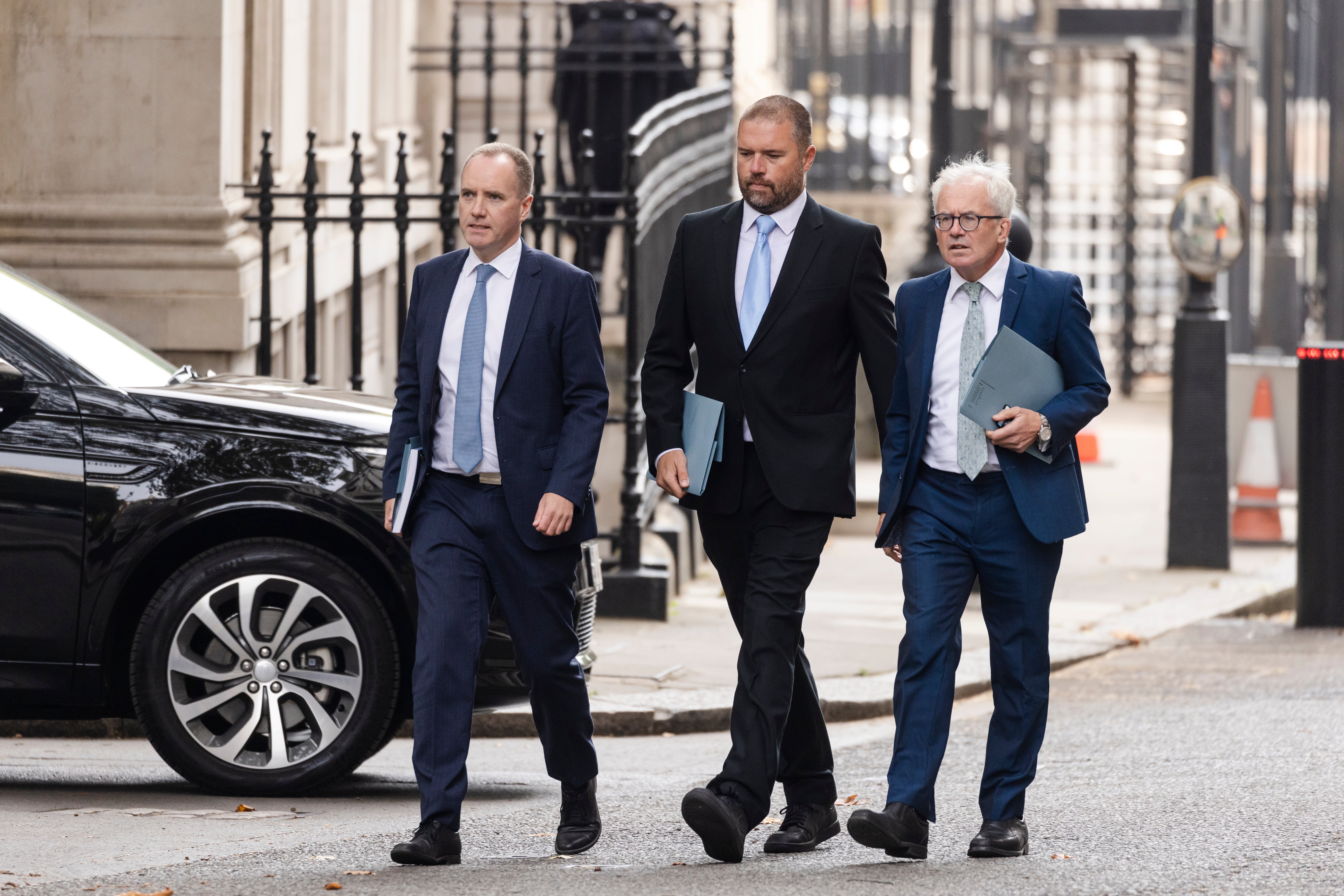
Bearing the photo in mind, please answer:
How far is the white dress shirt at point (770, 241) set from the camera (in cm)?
549

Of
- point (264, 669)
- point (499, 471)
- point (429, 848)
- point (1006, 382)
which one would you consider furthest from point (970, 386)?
point (264, 669)

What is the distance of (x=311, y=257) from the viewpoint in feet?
32.1

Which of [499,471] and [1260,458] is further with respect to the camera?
[1260,458]

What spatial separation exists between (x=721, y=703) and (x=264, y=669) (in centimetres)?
234

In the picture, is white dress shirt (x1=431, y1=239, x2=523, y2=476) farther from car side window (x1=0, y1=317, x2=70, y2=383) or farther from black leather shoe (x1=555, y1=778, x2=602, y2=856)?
car side window (x1=0, y1=317, x2=70, y2=383)

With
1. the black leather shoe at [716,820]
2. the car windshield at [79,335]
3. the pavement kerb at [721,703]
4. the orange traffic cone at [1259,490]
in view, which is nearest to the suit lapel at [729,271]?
the black leather shoe at [716,820]

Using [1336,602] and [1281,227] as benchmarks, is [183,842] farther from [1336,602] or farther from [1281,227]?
[1281,227]

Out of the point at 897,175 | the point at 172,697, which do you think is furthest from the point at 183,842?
the point at 897,175

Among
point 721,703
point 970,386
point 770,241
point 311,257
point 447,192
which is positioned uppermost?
point 447,192

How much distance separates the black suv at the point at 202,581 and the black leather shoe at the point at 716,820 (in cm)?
128

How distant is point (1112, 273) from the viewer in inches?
989

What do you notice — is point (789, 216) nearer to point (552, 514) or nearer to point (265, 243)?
point (552, 514)

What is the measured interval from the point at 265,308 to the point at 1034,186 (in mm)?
16324

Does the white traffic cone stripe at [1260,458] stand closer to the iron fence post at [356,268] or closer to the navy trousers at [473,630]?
the iron fence post at [356,268]
